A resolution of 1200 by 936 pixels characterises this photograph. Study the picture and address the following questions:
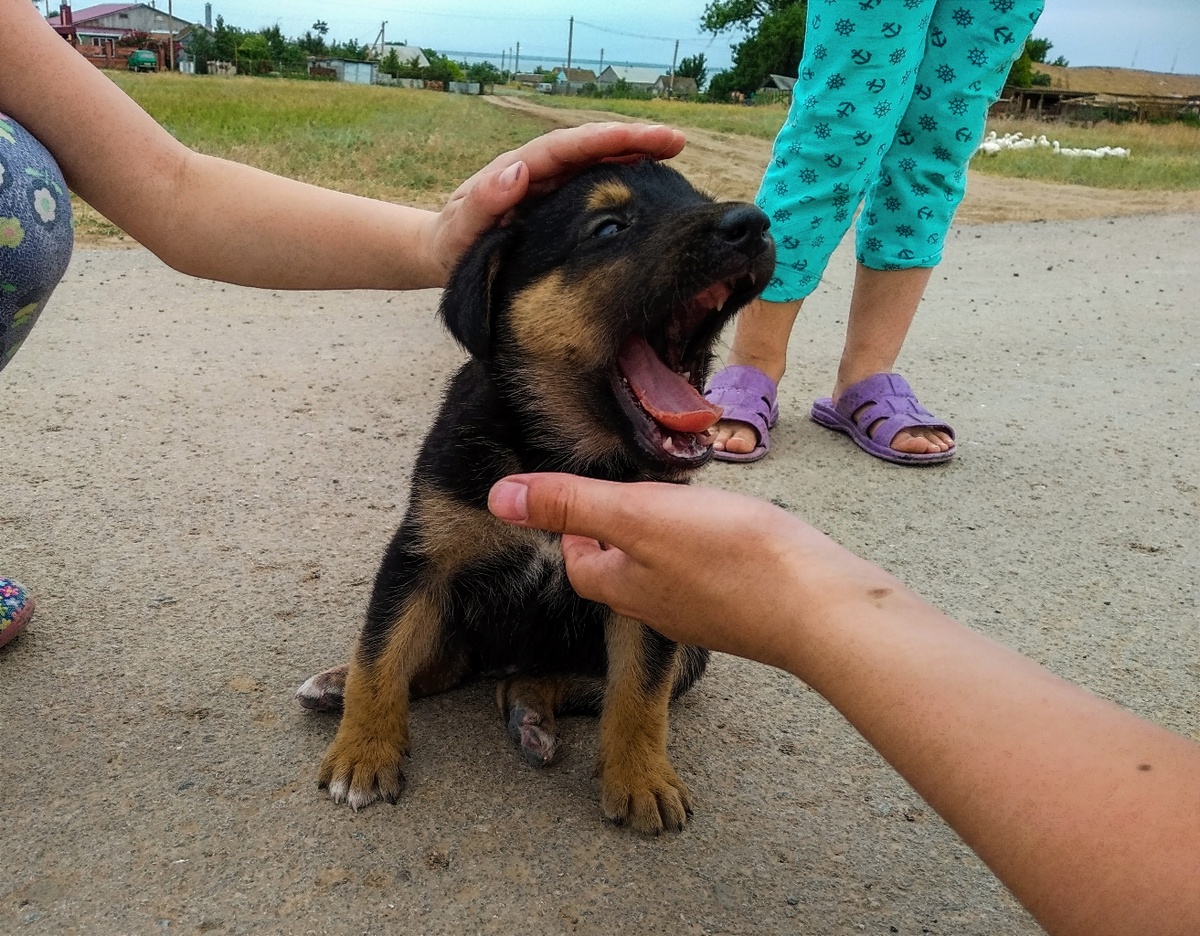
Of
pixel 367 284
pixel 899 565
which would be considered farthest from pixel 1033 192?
pixel 367 284

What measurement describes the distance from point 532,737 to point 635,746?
0.82ft

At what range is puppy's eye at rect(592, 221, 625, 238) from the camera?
2.35m

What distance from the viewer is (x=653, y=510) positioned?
1.69 meters

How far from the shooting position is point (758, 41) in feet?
223

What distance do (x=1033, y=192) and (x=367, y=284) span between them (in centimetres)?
1391

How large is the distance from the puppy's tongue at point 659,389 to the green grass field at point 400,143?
20.3 ft

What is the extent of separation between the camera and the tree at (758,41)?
213 feet

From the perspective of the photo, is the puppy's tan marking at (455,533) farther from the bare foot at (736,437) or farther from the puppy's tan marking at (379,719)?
the bare foot at (736,437)

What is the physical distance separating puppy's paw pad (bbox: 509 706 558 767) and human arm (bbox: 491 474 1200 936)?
2.20 ft

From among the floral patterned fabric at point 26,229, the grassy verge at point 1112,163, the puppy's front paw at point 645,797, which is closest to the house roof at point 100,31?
the grassy verge at point 1112,163

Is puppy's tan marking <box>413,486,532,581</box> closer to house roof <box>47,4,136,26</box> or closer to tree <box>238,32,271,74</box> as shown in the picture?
tree <box>238,32,271,74</box>

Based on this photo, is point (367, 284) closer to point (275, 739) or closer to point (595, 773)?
point (275, 739)

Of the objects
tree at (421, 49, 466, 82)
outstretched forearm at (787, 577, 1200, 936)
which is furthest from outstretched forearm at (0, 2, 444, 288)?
tree at (421, 49, 466, 82)

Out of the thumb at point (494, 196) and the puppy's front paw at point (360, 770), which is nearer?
the puppy's front paw at point (360, 770)
